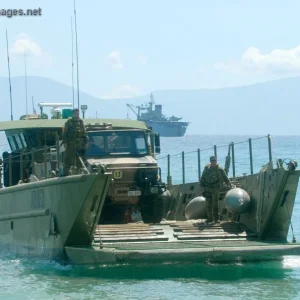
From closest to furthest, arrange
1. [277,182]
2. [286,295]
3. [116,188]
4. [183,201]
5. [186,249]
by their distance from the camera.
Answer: [286,295] < [186,249] < [277,182] < [116,188] < [183,201]

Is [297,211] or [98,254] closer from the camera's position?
[98,254]

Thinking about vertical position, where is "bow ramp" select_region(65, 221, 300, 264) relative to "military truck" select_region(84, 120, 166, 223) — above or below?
below

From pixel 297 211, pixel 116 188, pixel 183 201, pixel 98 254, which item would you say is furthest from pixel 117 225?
pixel 297 211

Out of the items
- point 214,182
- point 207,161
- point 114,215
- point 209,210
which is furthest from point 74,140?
point 207,161

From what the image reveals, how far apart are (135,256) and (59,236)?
1740 millimetres

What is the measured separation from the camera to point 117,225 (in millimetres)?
18031

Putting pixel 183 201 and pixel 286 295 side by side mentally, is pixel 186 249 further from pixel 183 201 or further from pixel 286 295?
pixel 183 201

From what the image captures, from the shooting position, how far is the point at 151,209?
1917cm

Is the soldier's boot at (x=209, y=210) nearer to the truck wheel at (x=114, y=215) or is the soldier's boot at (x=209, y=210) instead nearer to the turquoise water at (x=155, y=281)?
the truck wheel at (x=114, y=215)

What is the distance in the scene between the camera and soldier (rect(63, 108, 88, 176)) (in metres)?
17.4

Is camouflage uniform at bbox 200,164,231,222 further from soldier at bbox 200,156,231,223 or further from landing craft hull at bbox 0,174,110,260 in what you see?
landing craft hull at bbox 0,174,110,260

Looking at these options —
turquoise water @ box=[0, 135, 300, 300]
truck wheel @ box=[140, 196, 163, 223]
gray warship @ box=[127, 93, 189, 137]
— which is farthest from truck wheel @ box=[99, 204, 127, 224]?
gray warship @ box=[127, 93, 189, 137]

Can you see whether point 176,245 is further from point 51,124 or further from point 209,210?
point 51,124

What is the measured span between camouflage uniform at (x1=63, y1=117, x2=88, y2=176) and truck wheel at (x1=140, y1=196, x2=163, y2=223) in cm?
205
